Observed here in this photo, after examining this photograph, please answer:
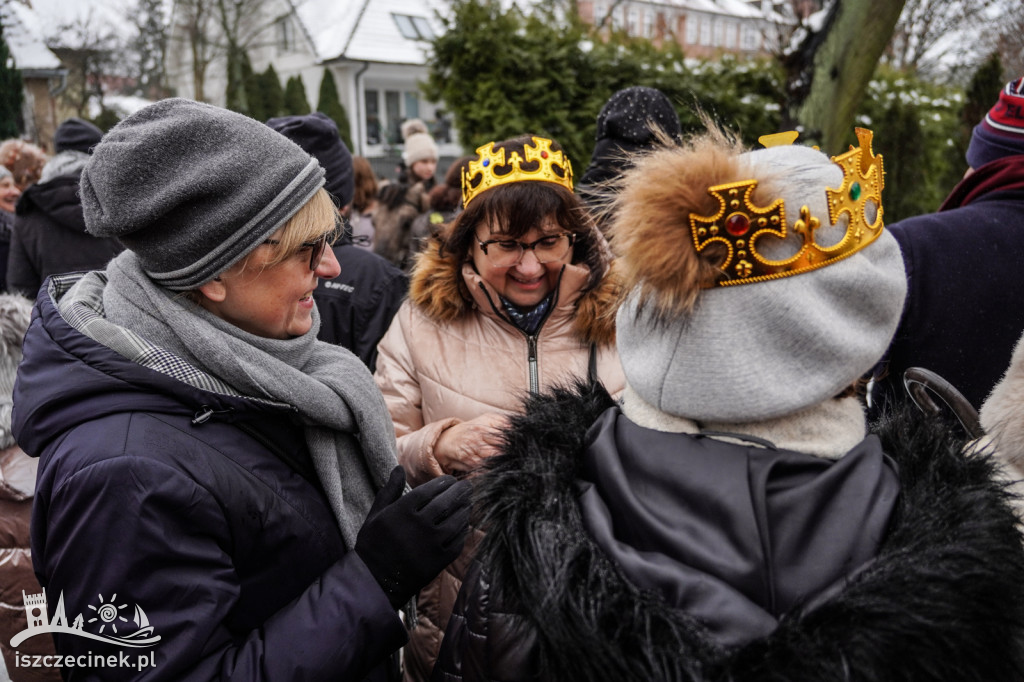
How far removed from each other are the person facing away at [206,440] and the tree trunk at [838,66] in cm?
396

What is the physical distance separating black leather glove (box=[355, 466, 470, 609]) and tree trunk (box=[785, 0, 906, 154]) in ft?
13.3

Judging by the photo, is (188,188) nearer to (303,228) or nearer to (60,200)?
(303,228)

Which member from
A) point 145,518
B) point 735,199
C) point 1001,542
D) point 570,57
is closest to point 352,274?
point 145,518

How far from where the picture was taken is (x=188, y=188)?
135 cm

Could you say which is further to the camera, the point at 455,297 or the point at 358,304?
the point at 358,304

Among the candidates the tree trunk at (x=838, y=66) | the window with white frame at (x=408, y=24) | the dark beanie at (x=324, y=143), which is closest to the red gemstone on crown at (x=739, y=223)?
the dark beanie at (x=324, y=143)

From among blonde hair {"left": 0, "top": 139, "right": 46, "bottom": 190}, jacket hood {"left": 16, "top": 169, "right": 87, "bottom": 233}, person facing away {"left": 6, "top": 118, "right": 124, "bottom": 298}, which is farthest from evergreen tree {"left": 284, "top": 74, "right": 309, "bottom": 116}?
jacket hood {"left": 16, "top": 169, "right": 87, "bottom": 233}

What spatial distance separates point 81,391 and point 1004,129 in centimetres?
269

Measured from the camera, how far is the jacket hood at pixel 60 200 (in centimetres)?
411

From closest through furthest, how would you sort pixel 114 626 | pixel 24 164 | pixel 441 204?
pixel 114 626
pixel 24 164
pixel 441 204

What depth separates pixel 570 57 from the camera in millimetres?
8102

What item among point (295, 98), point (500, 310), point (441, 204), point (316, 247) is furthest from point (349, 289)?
point (295, 98)

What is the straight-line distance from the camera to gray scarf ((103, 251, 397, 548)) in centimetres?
143

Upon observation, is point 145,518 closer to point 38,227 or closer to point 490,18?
point 38,227
